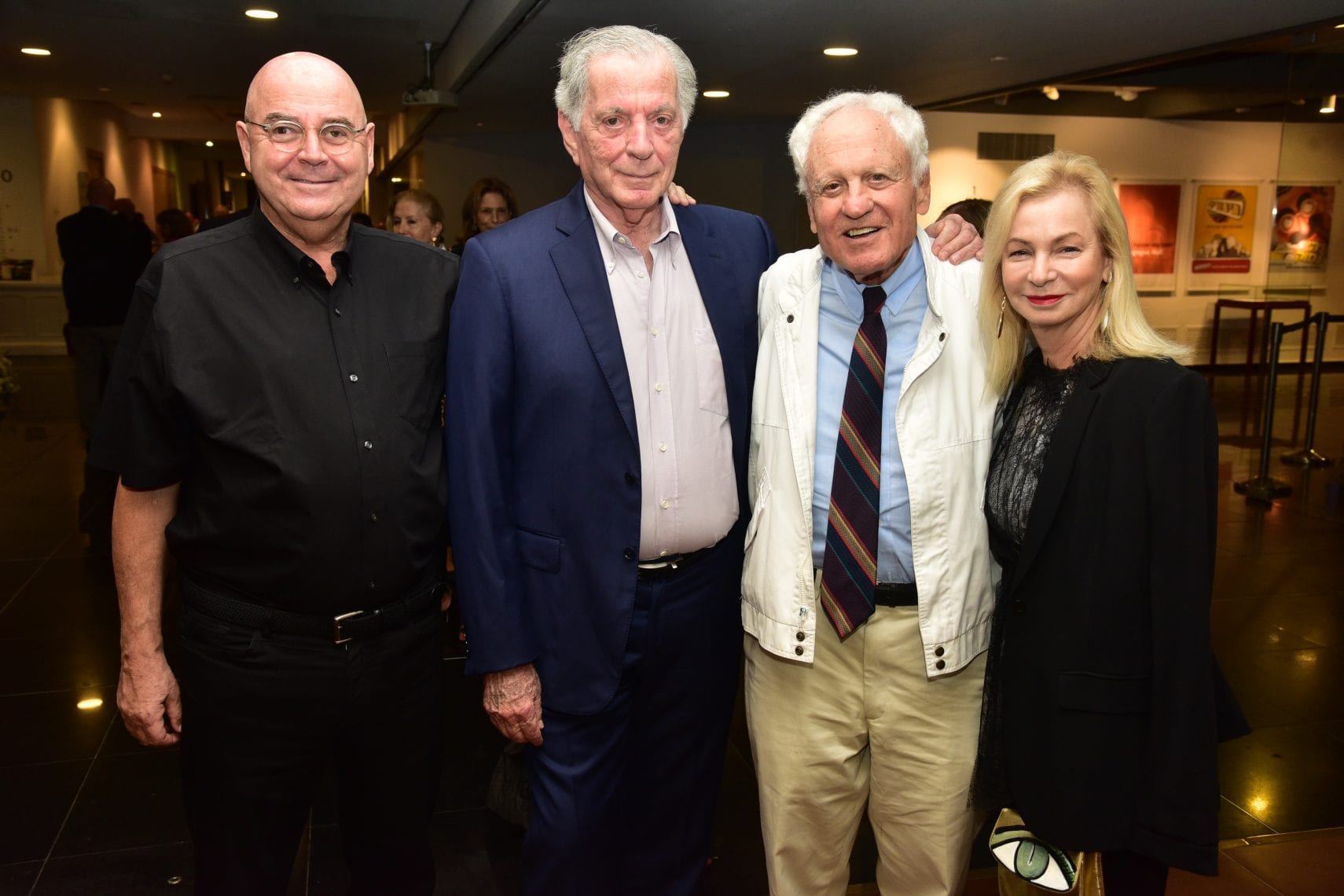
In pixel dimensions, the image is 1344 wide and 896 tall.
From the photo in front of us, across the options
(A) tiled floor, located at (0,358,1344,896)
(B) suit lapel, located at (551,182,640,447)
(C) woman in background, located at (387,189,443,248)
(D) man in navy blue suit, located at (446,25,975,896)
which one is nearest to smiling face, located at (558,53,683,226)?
(D) man in navy blue suit, located at (446,25,975,896)

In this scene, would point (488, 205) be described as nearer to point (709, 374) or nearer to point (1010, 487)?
point (709, 374)

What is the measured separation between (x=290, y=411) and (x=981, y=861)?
2.24 m

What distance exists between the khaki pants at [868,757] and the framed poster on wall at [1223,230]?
508 inches

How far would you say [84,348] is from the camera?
26.3ft

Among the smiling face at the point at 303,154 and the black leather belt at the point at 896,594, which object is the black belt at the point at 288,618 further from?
the black leather belt at the point at 896,594

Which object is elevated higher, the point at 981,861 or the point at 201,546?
the point at 201,546

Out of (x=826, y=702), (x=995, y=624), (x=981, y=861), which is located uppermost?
(x=995, y=624)

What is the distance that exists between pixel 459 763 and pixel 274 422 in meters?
1.90

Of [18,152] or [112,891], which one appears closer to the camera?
[112,891]

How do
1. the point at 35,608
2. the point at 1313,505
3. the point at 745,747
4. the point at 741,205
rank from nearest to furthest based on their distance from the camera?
the point at 745,747 → the point at 35,608 → the point at 1313,505 → the point at 741,205

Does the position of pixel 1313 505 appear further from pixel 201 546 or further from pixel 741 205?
pixel 741 205

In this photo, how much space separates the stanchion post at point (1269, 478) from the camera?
7.00m

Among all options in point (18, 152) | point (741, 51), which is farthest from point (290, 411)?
point (18, 152)

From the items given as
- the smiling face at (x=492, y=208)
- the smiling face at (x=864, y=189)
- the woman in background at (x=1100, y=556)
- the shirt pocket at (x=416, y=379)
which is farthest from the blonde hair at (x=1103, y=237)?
the smiling face at (x=492, y=208)
